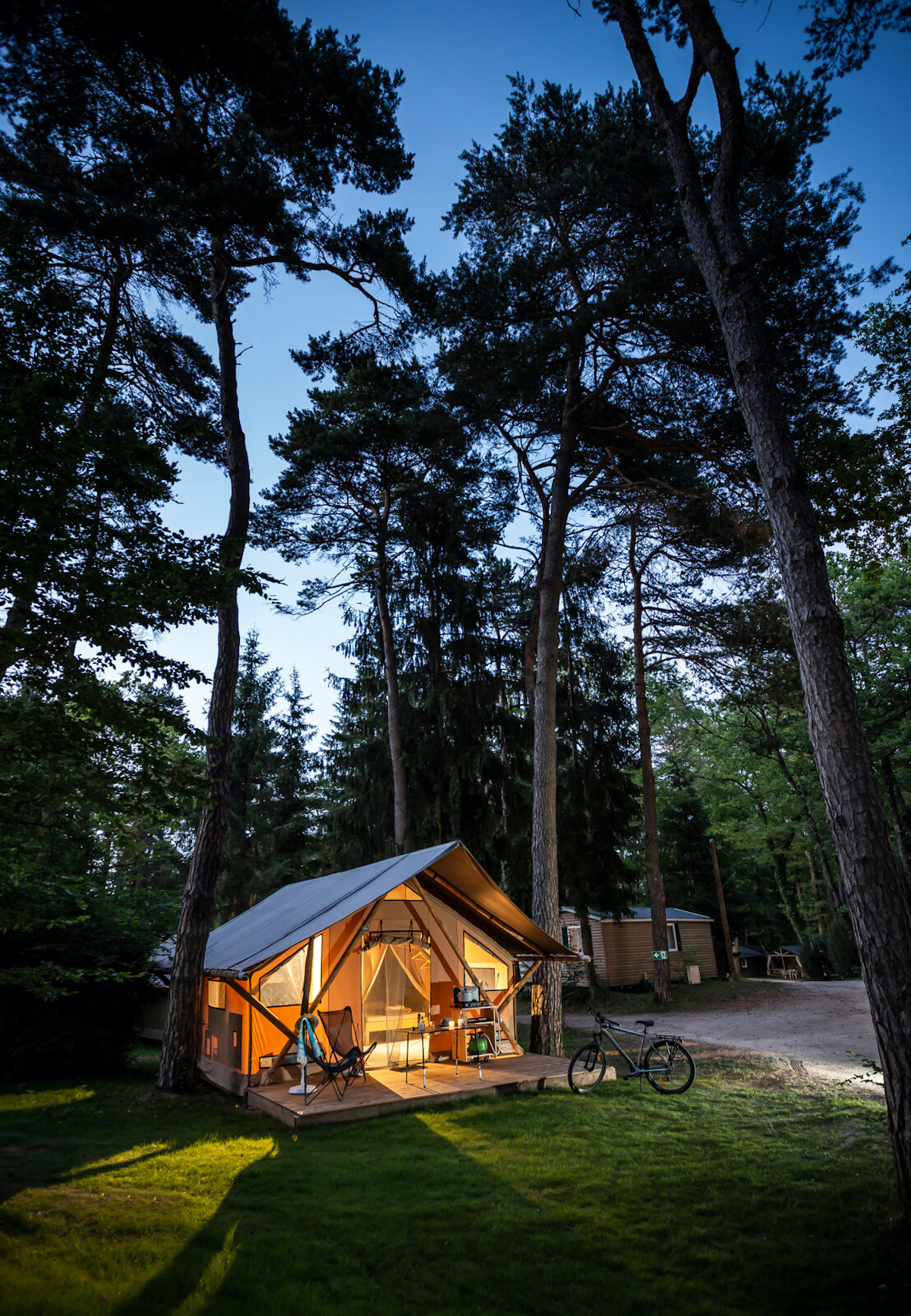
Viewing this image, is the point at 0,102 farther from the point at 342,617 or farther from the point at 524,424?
→ the point at 342,617

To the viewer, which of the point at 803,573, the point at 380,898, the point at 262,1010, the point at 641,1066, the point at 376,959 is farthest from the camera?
the point at 376,959

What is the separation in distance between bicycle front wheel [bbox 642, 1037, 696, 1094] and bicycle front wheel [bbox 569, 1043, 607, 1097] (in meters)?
0.47

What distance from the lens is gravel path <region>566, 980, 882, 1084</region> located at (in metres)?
8.84

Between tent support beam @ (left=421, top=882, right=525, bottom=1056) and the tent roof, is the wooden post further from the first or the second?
the tent roof

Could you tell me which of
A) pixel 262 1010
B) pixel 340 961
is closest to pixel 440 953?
pixel 340 961

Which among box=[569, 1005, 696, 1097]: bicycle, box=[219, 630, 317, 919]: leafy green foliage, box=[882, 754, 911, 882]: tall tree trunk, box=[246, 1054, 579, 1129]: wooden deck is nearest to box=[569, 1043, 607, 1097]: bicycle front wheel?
box=[569, 1005, 696, 1097]: bicycle

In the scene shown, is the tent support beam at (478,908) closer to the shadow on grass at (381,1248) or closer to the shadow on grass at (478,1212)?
the shadow on grass at (478,1212)

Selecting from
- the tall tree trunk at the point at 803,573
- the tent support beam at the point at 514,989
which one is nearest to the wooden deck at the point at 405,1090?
the tent support beam at the point at 514,989

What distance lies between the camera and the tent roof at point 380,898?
7105 millimetres

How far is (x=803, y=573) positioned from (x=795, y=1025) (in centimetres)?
1053

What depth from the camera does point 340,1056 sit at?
708cm

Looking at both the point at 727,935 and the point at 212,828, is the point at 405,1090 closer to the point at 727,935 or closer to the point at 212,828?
the point at 212,828

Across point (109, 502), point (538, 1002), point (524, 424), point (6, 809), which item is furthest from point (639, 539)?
point (6, 809)

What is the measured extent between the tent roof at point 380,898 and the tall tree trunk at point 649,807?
7668mm
